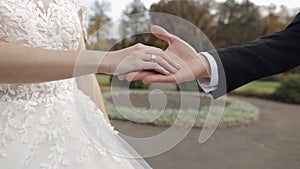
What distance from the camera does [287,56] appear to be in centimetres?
83

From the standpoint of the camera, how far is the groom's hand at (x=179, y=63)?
0.62m

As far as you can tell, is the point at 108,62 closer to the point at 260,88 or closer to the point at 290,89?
the point at 290,89

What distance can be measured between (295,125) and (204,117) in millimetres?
3967

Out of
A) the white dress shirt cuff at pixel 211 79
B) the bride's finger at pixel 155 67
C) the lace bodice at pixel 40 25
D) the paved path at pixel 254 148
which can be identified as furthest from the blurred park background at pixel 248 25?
the bride's finger at pixel 155 67

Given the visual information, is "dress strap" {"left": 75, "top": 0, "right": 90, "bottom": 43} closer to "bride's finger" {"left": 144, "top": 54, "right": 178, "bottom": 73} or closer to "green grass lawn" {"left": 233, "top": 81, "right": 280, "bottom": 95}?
"bride's finger" {"left": 144, "top": 54, "right": 178, "bottom": 73}

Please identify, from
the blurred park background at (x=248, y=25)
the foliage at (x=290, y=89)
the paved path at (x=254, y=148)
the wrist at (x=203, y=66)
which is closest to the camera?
the wrist at (x=203, y=66)

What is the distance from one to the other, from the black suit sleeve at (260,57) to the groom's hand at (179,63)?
65mm

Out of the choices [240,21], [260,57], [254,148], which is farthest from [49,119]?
[240,21]

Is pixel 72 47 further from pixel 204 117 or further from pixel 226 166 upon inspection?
pixel 226 166

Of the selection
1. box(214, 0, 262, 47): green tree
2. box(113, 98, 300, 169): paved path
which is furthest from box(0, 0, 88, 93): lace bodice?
box(214, 0, 262, 47): green tree

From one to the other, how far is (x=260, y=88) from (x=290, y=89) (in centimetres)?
45

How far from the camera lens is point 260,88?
5520 mm

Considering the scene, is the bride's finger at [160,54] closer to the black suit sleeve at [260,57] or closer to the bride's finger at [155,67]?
the bride's finger at [155,67]

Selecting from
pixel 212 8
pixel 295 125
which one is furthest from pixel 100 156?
pixel 295 125
